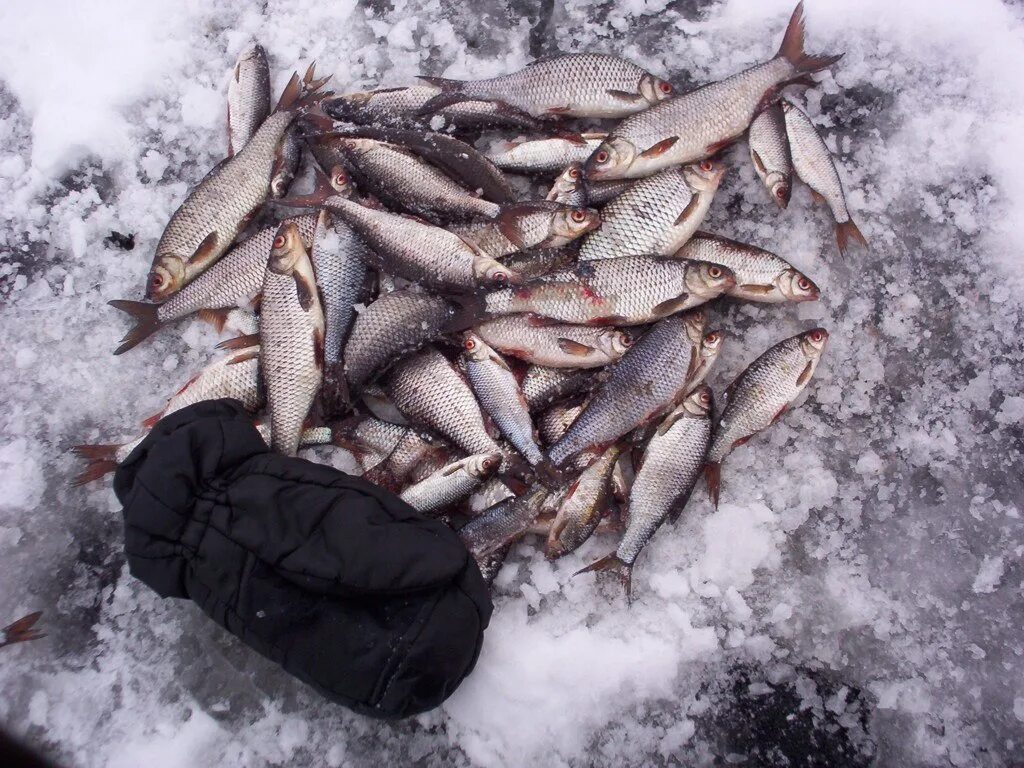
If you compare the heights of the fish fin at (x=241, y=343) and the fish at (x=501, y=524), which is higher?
the fish fin at (x=241, y=343)

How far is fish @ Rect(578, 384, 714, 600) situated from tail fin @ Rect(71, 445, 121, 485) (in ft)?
7.32

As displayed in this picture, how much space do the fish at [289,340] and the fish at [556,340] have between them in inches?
29.5

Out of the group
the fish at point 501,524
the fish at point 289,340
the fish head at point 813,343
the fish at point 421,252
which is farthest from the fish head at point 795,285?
the fish at point 289,340

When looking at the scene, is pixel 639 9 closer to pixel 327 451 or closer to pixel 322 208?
pixel 322 208

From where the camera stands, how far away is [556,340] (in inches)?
123

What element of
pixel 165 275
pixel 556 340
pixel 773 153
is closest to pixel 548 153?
pixel 556 340

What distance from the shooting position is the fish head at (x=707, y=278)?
3064 mm

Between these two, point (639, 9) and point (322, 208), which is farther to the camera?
point (639, 9)

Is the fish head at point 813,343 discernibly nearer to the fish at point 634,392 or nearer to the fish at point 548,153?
the fish at point 634,392

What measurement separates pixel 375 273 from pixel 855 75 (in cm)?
267

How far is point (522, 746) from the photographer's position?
2984mm

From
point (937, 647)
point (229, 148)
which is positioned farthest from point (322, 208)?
point (937, 647)

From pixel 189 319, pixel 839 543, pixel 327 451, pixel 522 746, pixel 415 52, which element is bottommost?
pixel 522 746

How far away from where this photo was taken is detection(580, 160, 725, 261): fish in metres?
3.21
